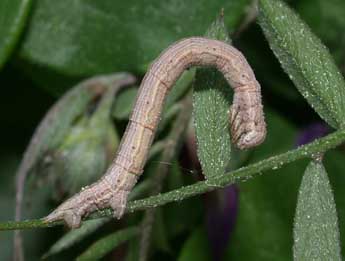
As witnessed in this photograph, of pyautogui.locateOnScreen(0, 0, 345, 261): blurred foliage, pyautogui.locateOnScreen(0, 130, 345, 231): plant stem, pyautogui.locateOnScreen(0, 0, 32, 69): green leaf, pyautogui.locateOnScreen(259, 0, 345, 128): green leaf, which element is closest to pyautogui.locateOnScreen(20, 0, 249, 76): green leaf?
pyautogui.locateOnScreen(0, 0, 345, 261): blurred foliage

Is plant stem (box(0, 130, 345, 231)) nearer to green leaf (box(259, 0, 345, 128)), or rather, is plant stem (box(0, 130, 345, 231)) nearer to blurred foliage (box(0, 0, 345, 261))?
green leaf (box(259, 0, 345, 128))

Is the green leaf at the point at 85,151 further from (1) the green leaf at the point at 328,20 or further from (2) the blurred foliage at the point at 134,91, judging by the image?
(1) the green leaf at the point at 328,20

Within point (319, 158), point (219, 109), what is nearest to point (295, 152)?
point (319, 158)

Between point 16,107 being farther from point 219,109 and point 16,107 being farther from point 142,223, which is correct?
point 219,109

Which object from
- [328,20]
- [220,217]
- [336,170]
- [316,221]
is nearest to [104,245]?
[316,221]

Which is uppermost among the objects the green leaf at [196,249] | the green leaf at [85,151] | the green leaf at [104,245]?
the green leaf at [85,151]

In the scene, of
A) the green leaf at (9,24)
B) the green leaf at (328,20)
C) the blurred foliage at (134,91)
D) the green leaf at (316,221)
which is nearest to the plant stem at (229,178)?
the green leaf at (316,221)
